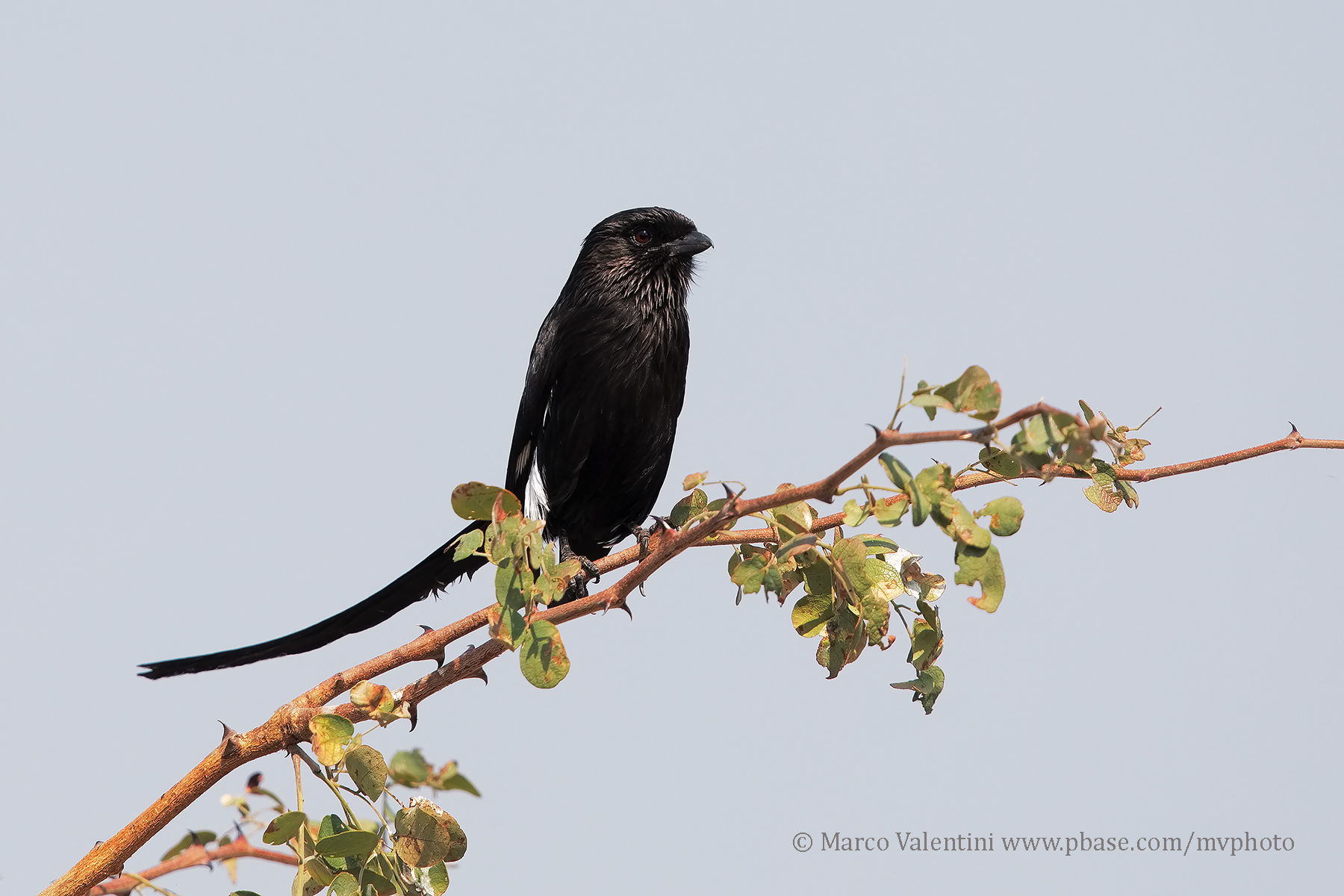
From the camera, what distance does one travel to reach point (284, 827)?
1.85 m

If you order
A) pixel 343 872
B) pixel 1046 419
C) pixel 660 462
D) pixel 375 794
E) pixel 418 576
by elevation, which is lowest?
pixel 343 872

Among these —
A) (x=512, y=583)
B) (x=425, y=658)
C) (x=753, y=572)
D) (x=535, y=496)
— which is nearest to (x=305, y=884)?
(x=425, y=658)

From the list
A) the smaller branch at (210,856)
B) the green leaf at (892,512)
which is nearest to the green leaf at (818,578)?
the green leaf at (892,512)

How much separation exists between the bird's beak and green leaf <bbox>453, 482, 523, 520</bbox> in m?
2.24

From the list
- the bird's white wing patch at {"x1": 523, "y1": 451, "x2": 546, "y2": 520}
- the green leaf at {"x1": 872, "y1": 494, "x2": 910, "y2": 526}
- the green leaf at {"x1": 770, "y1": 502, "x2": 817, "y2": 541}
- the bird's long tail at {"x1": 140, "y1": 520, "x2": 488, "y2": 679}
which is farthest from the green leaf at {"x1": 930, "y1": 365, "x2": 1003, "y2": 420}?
the bird's white wing patch at {"x1": 523, "y1": 451, "x2": 546, "y2": 520}

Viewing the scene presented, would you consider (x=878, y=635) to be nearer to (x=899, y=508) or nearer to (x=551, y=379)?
(x=899, y=508)

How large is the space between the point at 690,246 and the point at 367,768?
2.54 metres

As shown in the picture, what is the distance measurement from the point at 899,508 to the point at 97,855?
57.3 inches

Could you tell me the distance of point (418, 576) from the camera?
323cm

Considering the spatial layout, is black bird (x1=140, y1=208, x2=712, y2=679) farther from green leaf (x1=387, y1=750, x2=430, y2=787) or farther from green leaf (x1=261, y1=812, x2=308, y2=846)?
green leaf (x1=261, y1=812, x2=308, y2=846)

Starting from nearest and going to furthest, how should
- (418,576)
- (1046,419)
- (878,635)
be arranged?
(1046,419) < (878,635) < (418,576)

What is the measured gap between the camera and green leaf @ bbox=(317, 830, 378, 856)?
1.82m

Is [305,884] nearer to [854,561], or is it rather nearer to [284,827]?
[284,827]

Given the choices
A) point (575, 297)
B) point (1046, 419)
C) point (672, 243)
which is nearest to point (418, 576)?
point (575, 297)
